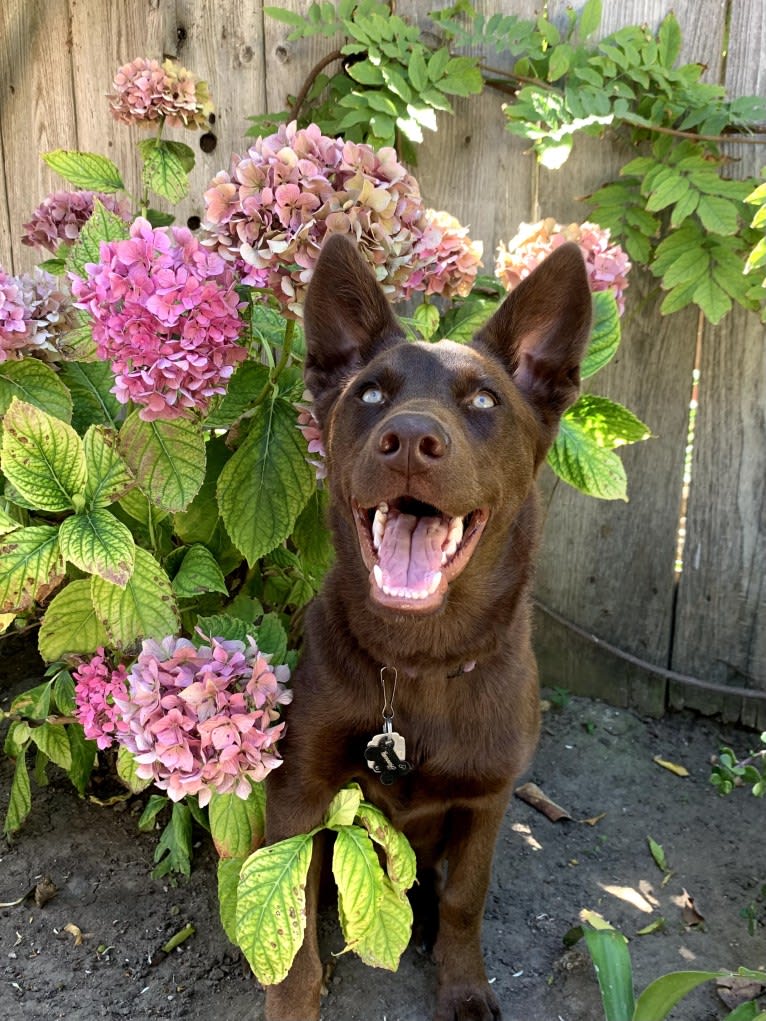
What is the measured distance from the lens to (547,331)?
7.13 feet

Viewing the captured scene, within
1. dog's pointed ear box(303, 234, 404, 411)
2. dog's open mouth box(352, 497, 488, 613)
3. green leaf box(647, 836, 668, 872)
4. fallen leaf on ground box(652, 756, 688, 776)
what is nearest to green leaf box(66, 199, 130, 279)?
dog's pointed ear box(303, 234, 404, 411)

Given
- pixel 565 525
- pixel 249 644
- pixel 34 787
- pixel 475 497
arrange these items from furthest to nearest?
pixel 565 525, pixel 34 787, pixel 249 644, pixel 475 497

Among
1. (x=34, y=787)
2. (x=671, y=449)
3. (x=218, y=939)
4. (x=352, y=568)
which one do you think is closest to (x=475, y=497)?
(x=352, y=568)

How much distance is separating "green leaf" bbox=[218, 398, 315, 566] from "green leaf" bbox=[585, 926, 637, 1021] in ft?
3.67

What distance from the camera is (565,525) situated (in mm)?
3352

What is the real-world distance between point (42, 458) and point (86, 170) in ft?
2.79

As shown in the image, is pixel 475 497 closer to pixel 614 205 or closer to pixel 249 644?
pixel 249 644

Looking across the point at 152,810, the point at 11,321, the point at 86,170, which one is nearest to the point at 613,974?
the point at 152,810

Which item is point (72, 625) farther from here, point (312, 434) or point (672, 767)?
point (672, 767)

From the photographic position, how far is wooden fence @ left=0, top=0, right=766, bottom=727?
9.93ft

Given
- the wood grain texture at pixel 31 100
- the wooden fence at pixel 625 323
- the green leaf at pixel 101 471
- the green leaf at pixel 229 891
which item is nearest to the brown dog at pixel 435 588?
the green leaf at pixel 229 891

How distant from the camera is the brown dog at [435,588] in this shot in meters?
1.96

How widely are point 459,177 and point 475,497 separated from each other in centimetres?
164

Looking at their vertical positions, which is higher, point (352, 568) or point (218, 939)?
point (352, 568)
